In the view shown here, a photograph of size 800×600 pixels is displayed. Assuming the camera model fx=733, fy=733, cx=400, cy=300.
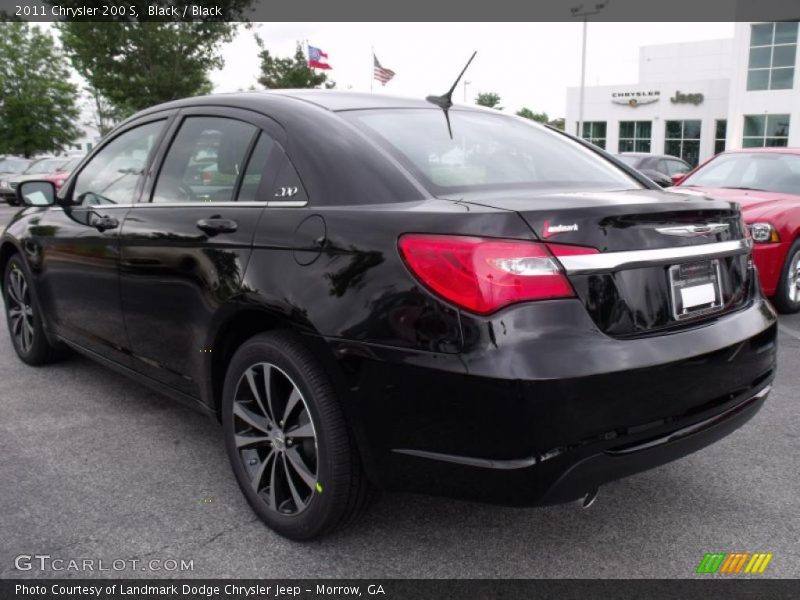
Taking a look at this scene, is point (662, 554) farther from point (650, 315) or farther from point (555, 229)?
point (555, 229)

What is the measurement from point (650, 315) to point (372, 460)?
3.15 ft

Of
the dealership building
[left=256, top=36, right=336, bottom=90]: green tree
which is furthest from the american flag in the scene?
the dealership building

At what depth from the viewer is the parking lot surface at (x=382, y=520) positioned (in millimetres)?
2494

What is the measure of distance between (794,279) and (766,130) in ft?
120

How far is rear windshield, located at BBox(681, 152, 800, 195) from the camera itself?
713 cm

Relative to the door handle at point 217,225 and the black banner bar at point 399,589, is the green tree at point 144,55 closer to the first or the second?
the door handle at point 217,225

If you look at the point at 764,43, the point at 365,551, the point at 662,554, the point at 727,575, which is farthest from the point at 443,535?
the point at 764,43

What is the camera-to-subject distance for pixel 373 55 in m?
23.6

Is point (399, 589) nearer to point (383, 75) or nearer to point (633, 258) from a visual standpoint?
point (633, 258)

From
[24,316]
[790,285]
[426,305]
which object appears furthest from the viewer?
[790,285]

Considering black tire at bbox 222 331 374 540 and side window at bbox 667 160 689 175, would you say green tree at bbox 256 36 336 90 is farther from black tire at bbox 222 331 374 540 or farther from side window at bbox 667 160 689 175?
black tire at bbox 222 331 374 540

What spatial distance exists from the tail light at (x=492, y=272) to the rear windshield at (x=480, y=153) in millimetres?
399
